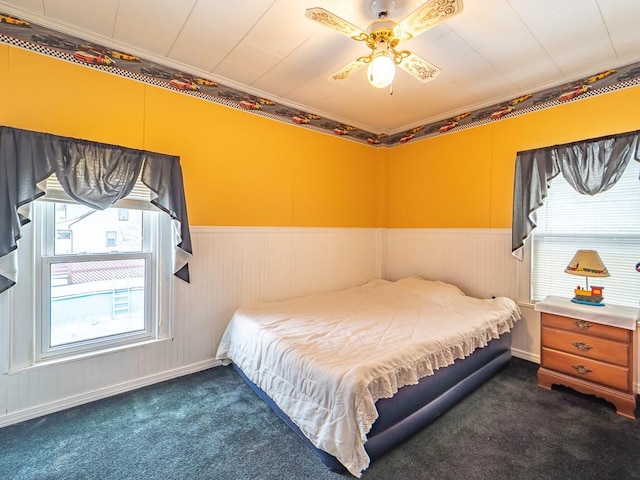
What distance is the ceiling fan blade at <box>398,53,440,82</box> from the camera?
1951 mm

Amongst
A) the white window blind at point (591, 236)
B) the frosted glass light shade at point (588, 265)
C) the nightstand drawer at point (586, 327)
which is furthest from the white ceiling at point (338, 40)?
the nightstand drawer at point (586, 327)

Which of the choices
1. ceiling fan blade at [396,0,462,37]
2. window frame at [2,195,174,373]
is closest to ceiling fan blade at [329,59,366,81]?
ceiling fan blade at [396,0,462,37]

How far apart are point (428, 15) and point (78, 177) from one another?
7.82 ft

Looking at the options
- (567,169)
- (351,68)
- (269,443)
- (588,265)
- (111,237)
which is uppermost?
(351,68)

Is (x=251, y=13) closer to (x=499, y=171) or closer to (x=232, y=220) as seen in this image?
(x=232, y=220)

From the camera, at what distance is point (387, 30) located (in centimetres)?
177

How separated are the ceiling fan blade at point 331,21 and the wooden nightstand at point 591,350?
8.07 feet

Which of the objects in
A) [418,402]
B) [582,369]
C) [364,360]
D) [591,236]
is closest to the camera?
[364,360]

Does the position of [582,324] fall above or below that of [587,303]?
below

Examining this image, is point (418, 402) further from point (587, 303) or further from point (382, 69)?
point (382, 69)

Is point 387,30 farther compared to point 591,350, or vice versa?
point 591,350

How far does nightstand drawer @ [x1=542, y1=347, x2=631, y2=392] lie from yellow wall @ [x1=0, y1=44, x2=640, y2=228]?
4.30 ft

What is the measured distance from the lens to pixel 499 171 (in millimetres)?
3119

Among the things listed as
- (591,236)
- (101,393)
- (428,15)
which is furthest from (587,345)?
(101,393)
